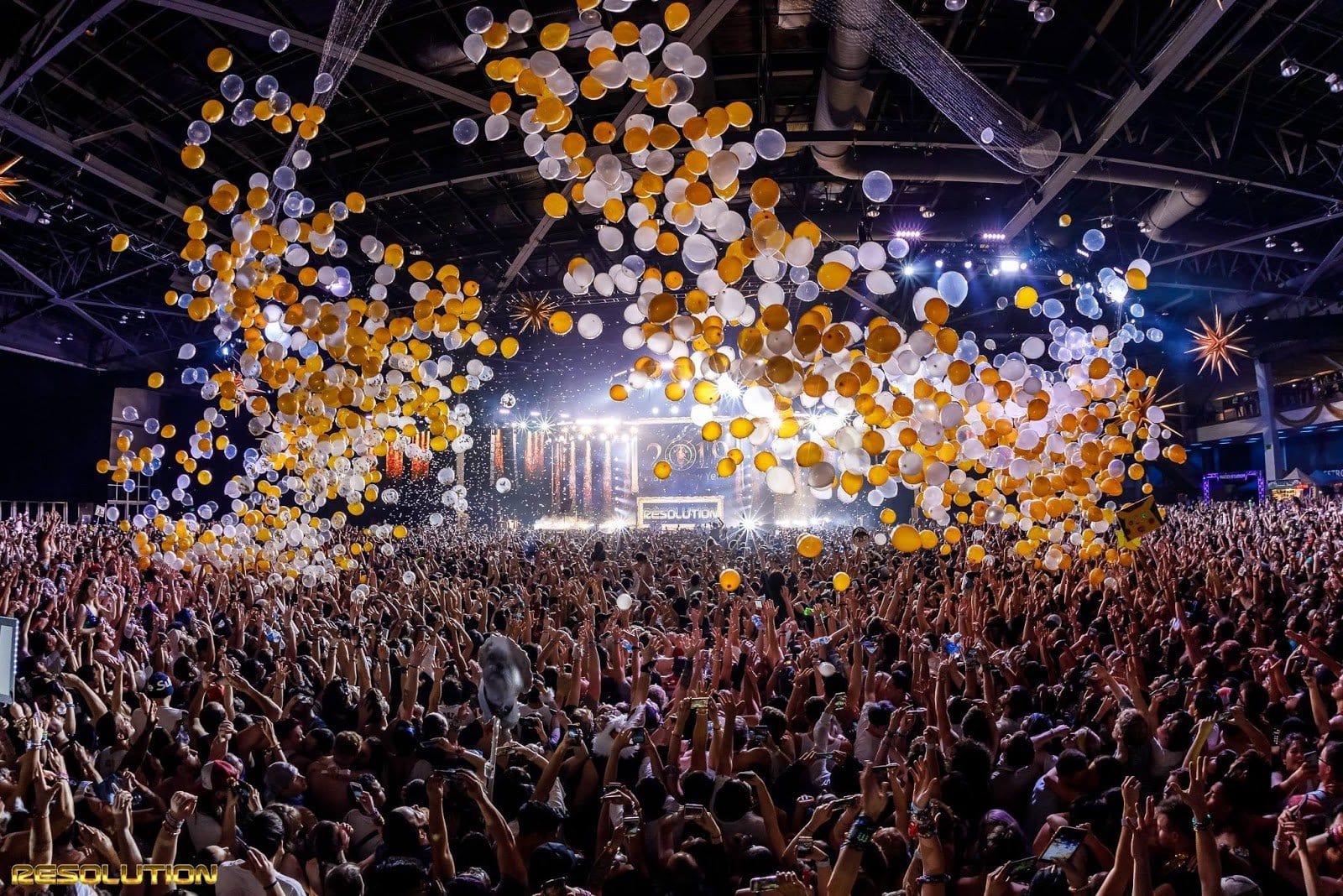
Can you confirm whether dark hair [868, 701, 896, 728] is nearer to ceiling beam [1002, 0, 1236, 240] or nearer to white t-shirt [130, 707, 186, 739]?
white t-shirt [130, 707, 186, 739]

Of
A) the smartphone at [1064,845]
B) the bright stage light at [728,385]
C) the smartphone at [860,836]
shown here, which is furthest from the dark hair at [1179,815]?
the bright stage light at [728,385]

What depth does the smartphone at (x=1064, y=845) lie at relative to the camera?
6.50ft

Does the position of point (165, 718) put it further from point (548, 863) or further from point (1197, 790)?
point (1197, 790)

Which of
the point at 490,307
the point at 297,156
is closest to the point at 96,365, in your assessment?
the point at 490,307

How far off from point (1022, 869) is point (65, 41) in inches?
269

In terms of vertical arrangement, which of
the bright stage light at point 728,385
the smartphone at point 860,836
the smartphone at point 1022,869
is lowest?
the smartphone at point 1022,869

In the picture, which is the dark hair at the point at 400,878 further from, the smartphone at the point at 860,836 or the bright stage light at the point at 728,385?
the bright stage light at the point at 728,385

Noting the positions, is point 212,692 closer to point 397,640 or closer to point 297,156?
point 397,640

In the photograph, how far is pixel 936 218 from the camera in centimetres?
864

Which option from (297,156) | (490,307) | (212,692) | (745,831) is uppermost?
(490,307)

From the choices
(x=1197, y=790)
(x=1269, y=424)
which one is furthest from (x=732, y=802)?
(x=1269, y=424)

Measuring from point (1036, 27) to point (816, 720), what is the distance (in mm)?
5363

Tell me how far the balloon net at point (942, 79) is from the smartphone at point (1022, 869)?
4320 millimetres

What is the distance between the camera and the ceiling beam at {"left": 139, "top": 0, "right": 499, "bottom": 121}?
16.5 feet
